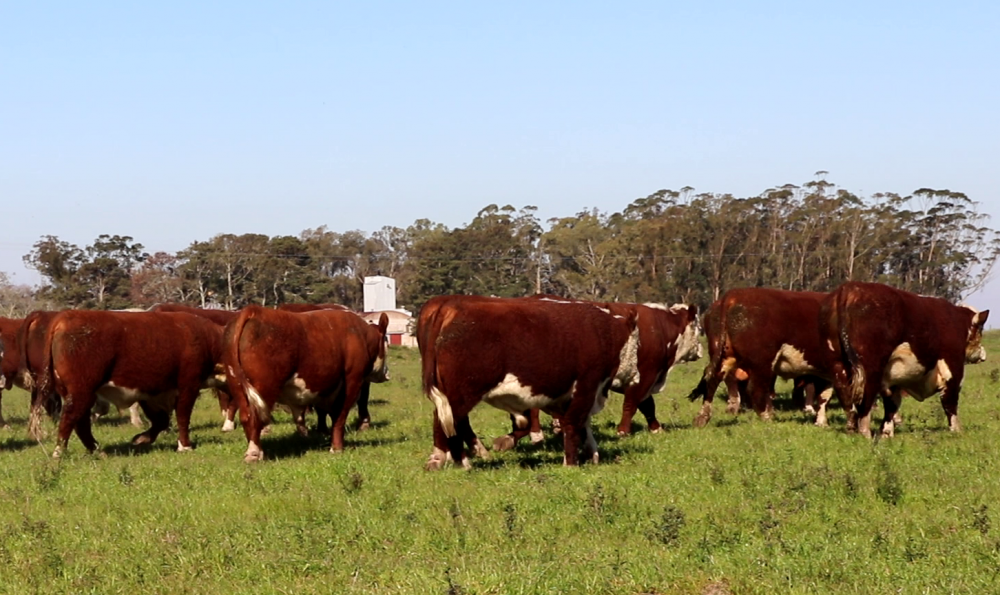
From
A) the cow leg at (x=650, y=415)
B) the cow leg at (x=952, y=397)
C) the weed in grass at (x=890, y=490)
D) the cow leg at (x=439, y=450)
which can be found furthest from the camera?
the cow leg at (x=650, y=415)

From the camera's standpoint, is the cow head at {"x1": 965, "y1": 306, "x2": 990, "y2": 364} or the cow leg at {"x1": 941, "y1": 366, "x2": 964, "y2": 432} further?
the cow head at {"x1": 965, "y1": 306, "x2": 990, "y2": 364}

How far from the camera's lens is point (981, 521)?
26.2 feet

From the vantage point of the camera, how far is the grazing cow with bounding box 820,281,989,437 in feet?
43.7

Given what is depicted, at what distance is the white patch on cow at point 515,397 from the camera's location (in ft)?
35.8

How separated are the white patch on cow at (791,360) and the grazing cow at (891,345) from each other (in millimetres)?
1639

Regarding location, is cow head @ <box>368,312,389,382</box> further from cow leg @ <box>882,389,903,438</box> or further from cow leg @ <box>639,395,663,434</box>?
cow leg @ <box>882,389,903,438</box>

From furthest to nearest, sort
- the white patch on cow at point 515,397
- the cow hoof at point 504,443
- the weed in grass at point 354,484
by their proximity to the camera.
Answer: the cow hoof at point 504,443 < the white patch on cow at point 515,397 < the weed in grass at point 354,484

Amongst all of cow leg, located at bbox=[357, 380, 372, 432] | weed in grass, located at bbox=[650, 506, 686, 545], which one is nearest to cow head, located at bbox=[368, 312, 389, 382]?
cow leg, located at bbox=[357, 380, 372, 432]

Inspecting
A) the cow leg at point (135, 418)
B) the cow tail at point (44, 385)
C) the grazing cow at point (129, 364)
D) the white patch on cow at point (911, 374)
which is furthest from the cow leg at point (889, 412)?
the cow leg at point (135, 418)

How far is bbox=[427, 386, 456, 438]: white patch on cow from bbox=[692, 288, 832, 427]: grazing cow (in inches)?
229

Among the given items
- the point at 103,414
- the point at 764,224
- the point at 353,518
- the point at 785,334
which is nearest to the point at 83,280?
the point at 764,224

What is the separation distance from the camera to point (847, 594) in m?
6.27

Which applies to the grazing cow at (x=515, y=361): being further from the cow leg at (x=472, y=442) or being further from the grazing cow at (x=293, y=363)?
the grazing cow at (x=293, y=363)

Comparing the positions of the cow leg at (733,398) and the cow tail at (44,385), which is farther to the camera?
the cow leg at (733,398)
